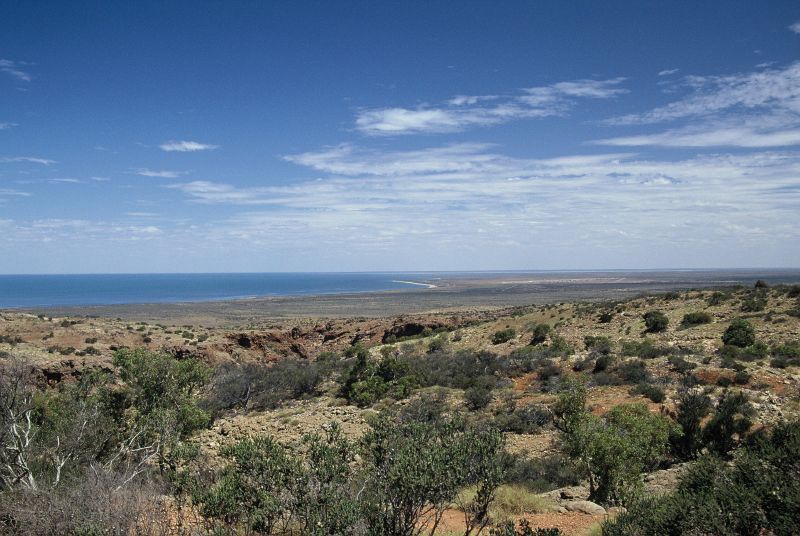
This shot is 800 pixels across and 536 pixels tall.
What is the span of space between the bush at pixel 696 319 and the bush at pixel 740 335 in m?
3.90

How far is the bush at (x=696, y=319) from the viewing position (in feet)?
99.5

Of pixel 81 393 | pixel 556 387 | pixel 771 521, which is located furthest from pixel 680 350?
pixel 81 393

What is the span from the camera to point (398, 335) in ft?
151

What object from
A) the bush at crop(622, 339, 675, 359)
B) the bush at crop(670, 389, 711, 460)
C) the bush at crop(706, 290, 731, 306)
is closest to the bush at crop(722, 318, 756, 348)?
the bush at crop(622, 339, 675, 359)

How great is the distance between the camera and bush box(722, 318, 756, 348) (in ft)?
82.2

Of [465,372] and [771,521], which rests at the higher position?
[771,521]

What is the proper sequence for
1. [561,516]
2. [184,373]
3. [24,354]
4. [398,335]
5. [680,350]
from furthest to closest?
[398,335], [24,354], [680,350], [184,373], [561,516]

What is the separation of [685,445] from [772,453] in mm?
A: 6655

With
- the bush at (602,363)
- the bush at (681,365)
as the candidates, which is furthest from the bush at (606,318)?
the bush at (681,365)

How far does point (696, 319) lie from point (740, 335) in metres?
5.34

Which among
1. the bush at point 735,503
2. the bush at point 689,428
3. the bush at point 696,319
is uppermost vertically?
the bush at point 696,319

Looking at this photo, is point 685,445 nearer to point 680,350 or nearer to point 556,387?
point 556,387

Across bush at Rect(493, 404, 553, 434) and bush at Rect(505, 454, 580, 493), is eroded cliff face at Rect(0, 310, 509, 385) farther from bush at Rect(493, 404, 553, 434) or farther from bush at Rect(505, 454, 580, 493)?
bush at Rect(505, 454, 580, 493)

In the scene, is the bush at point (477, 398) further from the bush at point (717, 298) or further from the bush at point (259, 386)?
the bush at point (717, 298)
